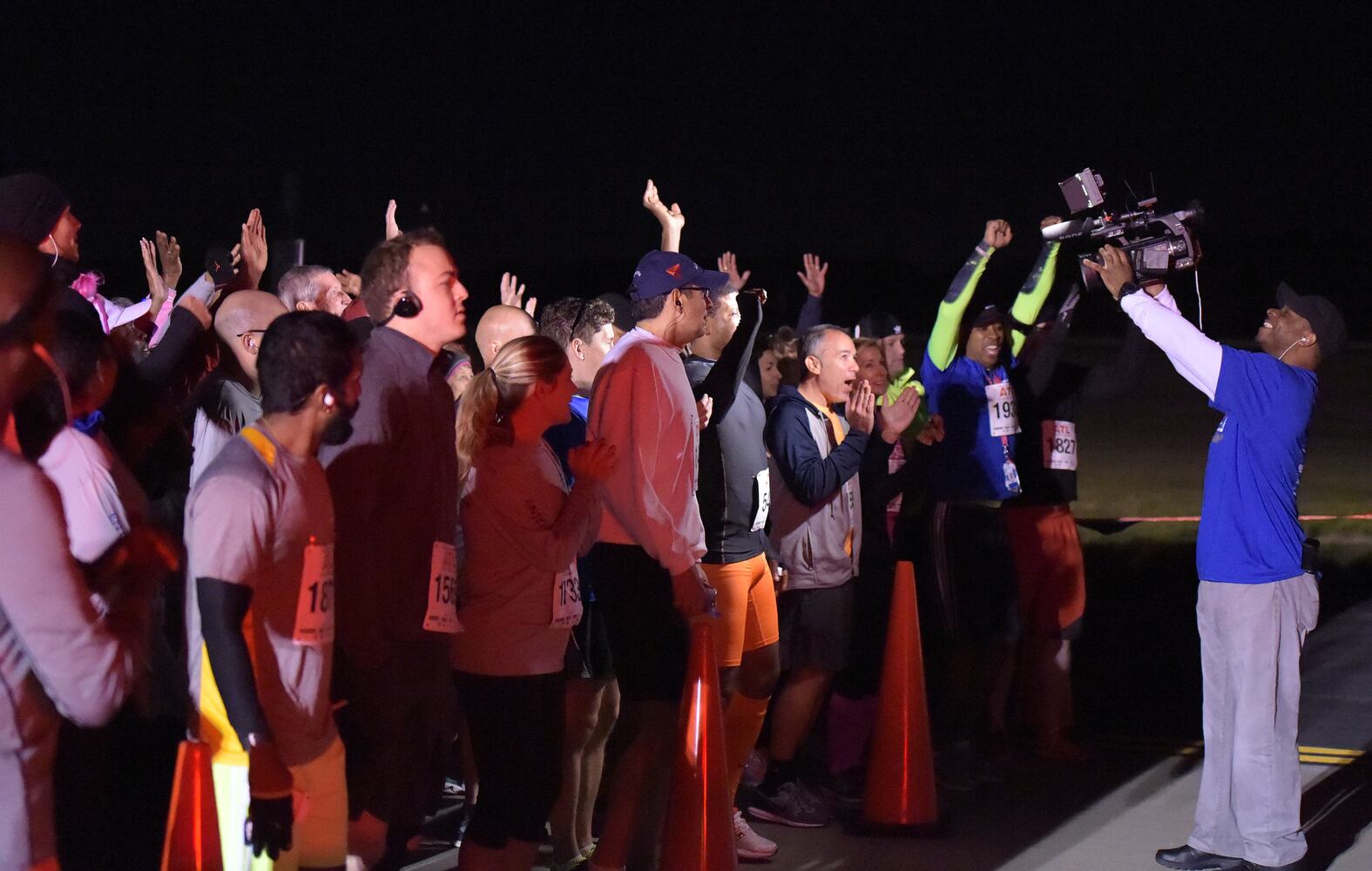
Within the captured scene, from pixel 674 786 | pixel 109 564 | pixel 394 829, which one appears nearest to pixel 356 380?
pixel 109 564

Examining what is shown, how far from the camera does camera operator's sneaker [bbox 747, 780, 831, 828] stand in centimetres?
541

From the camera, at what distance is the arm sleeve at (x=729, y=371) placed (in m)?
4.81

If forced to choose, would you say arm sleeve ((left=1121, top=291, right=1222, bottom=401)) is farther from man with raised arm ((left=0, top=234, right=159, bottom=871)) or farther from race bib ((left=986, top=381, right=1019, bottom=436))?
man with raised arm ((left=0, top=234, right=159, bottom=871))

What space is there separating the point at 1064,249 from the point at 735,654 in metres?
3.54

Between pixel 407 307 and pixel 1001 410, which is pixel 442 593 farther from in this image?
pixel 1001 410

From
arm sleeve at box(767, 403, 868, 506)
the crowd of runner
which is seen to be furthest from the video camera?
arm sleeve at box(767, 403, 868, 506)

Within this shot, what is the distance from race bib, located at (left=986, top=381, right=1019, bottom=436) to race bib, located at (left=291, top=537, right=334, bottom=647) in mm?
3866

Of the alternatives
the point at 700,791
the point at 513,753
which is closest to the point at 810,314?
the point at 700,791

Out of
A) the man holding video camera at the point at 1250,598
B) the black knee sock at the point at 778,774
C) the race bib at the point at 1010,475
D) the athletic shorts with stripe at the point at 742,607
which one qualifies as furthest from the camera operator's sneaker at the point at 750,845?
the race bib at the point at 1010,475

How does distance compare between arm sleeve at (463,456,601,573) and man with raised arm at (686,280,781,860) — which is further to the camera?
man with raised arm at (686,280,781,860)

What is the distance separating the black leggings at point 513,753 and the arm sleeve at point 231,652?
93cm

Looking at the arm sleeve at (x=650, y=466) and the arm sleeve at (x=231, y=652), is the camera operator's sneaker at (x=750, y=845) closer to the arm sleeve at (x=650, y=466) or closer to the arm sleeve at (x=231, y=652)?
the arm sleeve at (x=650, y=466)

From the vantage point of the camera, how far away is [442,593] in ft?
11.3

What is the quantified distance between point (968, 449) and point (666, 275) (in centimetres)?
224
